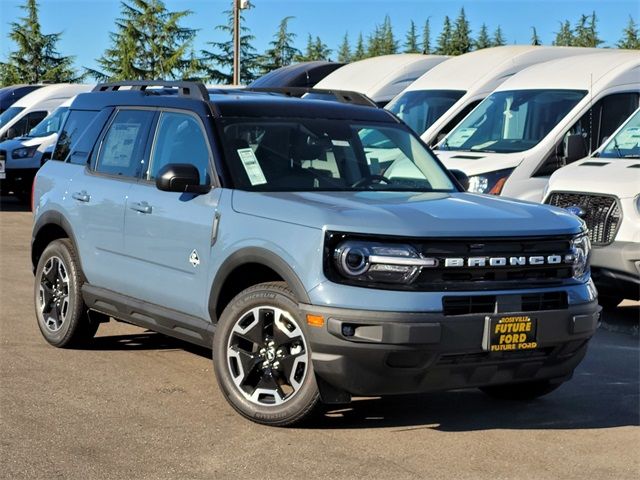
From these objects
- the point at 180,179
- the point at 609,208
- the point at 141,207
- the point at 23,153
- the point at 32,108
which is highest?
the point at 180,179

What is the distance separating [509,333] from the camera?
17.8 feet

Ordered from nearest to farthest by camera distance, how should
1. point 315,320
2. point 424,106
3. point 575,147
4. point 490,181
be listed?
1. point 315,320
2. point 575,147
3. point 490,181
4. point 424,106

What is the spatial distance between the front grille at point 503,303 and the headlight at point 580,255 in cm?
23

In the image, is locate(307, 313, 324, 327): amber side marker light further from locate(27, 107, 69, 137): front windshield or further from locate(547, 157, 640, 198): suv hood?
locate(27, 107, 69, 137): front windshield

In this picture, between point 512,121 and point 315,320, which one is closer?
point 315,320

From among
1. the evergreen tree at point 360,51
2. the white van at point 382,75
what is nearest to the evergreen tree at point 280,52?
the evergreen tree at point 360,51

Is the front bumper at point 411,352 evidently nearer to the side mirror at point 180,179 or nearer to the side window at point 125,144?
the side mirror at point 180,179

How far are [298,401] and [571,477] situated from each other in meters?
1.40

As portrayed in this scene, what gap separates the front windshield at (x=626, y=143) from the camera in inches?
399

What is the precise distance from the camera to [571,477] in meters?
5.09

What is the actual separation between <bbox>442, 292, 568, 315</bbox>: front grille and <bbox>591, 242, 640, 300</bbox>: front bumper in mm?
3333

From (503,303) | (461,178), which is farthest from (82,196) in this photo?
(503,303)

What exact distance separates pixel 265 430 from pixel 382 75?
523 inches

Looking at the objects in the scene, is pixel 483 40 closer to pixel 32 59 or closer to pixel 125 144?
pixel 32 59
